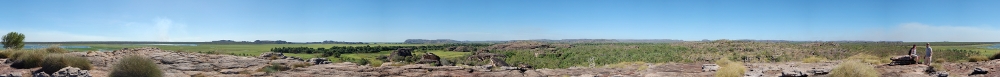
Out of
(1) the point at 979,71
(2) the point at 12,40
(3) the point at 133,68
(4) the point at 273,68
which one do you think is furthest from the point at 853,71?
(2) the point at 12,40

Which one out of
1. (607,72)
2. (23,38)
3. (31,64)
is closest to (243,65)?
(31,64)

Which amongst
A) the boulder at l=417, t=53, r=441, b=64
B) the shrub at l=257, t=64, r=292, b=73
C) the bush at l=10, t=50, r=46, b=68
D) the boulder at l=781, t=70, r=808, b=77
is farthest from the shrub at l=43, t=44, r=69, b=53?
the boulder at l=781, t=70, r=808, b=77

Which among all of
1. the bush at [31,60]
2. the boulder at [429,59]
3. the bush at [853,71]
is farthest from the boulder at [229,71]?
the bush at [853,71]

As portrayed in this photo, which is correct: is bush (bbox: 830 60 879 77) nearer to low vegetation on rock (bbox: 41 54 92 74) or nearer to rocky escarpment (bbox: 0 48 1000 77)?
rocky escarpment (bbox: 0 48 1000 77)

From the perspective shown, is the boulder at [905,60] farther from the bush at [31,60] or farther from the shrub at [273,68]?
the bush at [31,60]

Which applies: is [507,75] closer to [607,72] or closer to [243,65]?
[607,72]
